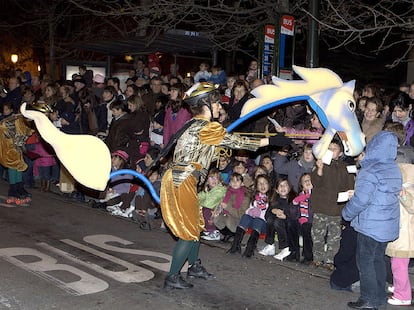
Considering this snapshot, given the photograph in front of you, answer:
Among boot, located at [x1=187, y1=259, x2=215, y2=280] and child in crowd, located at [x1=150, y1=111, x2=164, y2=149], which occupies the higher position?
child in crowd, located at [x1=150, y1=111, x2=164, y2=149]

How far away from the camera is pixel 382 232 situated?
5652 millimetres

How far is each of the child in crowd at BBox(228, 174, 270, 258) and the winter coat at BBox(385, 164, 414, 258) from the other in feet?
7.05

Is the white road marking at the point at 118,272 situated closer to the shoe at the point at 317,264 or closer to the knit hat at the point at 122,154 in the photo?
the shoe at the point at 317,264

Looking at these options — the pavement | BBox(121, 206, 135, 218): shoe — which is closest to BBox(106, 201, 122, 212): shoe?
BBox(121, 206, 135, 218): shoe

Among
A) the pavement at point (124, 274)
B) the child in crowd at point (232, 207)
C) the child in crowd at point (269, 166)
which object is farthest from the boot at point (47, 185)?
the child in crowd at point (269, 166)

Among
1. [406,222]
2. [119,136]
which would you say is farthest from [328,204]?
[119,136]

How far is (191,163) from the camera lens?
237 inches

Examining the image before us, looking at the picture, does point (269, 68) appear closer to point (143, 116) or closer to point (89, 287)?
point (143, 116)

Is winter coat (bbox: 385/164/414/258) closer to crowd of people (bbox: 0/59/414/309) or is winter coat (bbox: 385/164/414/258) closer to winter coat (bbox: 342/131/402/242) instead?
crowd of people (bbox: 0/59/414/309)

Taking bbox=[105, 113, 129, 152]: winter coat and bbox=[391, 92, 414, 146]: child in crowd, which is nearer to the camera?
bbox=[391, 92, 414, 146]: child in crowd

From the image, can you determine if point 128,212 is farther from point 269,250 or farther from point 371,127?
point 371,127

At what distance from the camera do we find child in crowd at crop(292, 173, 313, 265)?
728 cm

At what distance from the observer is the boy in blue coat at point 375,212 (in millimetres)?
5578

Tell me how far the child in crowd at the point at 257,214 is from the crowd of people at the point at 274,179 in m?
0.01
